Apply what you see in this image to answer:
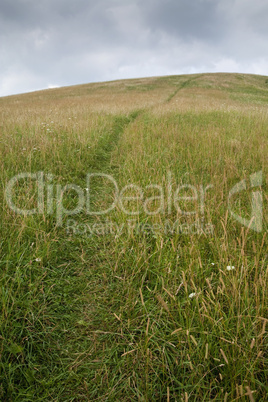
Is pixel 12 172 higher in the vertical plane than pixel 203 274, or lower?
higher

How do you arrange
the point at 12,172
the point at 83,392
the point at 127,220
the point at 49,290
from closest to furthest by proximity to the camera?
1. the point at 83,392
2. the point at 49,290
3. the point at 127,220
4. the point at 12,172

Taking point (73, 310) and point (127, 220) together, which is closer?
point (73, 310)

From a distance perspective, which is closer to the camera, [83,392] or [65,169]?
[83,392]

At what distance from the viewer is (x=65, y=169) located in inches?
176

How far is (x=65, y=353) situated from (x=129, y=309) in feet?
1.75

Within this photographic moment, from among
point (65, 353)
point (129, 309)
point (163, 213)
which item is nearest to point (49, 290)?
point (65, 353)

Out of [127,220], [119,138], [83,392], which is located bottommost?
[83,392]

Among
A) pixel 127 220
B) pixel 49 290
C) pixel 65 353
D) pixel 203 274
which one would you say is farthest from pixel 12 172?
pixel 203 274

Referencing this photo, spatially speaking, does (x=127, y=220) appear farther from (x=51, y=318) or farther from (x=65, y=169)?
(x=65, y=169)

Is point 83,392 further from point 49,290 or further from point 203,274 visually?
point 203,274

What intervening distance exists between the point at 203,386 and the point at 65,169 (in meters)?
3.93

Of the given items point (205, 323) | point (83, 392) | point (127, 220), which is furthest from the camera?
point (127, 220)

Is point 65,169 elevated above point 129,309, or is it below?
above

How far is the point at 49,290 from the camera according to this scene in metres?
1.99
